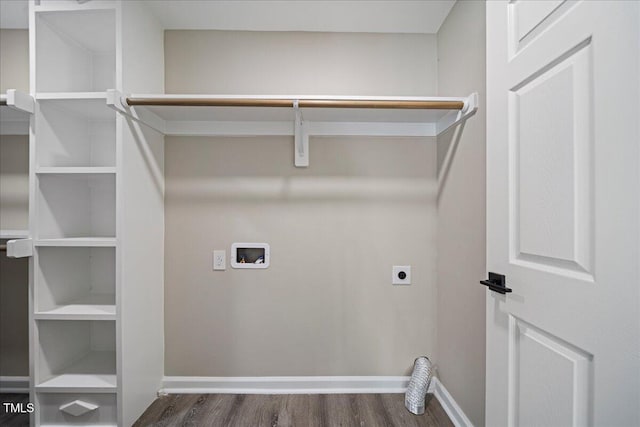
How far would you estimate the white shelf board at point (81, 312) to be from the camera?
1.41 m

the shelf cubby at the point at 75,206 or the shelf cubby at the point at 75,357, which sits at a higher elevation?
the shelf cubby at the point at 75,206

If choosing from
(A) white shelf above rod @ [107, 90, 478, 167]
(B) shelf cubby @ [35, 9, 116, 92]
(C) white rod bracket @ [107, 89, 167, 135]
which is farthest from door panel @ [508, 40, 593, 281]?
(B) shelf cubby @ [35, 9, 116, 92]

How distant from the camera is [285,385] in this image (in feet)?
5.99

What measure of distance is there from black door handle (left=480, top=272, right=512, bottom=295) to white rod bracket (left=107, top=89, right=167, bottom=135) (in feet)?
5.77

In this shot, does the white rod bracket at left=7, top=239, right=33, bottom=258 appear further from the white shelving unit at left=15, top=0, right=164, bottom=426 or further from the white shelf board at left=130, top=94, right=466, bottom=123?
the white shelf board at left=130, top=94, right=466, bottom=123

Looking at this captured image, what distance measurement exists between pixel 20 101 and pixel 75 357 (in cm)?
135

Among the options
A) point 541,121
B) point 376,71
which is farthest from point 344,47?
point 541,121

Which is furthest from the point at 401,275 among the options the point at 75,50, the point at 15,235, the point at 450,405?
the point at 75,50

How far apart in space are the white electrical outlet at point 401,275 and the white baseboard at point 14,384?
2.36 meters

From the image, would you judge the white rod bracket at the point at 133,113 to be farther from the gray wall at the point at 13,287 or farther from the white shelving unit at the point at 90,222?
the gray wall at the point at 13,287

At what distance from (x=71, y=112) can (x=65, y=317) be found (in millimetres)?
1058

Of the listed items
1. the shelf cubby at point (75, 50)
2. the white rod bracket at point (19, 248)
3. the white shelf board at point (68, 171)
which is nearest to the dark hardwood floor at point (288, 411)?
the white rod bracket at point (19, 248)

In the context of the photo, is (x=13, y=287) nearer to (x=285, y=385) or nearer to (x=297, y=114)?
(x=285, y=385)

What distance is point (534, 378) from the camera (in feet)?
2.96
